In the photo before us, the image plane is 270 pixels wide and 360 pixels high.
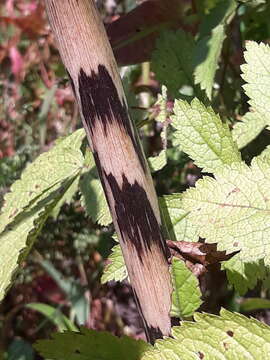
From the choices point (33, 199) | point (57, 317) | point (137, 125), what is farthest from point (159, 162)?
point (57, 317)

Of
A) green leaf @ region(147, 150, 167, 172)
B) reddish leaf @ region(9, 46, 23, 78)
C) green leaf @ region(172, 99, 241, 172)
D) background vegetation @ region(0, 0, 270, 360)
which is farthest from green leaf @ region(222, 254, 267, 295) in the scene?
reddish leaf @ region(9, 46, 23, 78)

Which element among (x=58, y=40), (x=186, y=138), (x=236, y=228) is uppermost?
(x=58, y=40)

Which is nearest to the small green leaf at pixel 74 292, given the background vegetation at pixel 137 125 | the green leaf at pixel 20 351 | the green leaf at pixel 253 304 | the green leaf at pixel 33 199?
the background vegetation at pixel 137 125

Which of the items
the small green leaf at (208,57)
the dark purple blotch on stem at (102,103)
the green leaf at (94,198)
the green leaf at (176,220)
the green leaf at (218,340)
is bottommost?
the green leaf at (218,340)

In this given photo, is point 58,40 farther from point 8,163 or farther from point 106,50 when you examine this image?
point 8,163

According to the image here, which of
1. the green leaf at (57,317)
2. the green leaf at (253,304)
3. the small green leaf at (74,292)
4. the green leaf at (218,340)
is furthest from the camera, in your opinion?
the small green leaf at (74,292)

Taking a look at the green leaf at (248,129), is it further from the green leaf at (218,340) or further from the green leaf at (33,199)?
the green leaf at (218,340)

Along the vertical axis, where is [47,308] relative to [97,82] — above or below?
below

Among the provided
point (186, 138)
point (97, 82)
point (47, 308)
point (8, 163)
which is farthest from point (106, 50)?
point (47, 308)

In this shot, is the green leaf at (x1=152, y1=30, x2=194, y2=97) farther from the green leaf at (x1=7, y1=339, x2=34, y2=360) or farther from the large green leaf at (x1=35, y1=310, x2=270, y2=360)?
the green leaf at (x1=7, y1=339, x2=34, y2=360)
